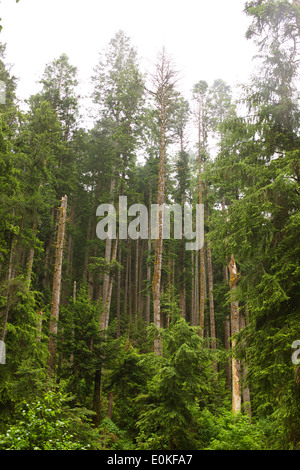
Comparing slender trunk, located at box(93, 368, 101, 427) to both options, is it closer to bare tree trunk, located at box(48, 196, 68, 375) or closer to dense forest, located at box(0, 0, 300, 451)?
dense forest, located at box(0, 0, 300, 451)

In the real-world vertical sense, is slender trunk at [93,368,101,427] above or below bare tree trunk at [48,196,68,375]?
below

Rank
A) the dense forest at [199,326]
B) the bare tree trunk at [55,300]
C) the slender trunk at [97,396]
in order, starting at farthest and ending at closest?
the bare tree trunk at [55,300] → the slender trunk at [97,396] → the dense forest at [199,326]

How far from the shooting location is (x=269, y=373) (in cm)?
627

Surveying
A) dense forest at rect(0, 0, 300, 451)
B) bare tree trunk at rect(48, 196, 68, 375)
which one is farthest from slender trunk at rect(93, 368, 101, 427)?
bare tree trunk at rect(48, 196, 68, 375)

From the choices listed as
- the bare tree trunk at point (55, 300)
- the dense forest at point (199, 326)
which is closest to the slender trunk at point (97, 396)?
the dense forest at point (199, 326)

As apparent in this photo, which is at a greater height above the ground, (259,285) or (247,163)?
(247,163)

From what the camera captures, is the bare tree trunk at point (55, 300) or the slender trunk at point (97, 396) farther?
the bare tree trunk at point (55, 300)

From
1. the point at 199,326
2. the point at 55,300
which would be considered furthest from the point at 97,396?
the point at 199,326

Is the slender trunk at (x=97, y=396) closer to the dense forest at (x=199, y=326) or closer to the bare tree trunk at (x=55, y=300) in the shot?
the dense forest at (x=199, y=326)

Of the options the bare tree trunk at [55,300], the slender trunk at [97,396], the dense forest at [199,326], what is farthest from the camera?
the bare tree trunk at [55,300]

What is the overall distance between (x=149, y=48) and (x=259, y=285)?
38.9 feet

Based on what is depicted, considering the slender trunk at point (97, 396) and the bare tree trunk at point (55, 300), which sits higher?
the bare tree trunk at point (55, 300)
